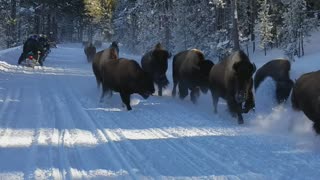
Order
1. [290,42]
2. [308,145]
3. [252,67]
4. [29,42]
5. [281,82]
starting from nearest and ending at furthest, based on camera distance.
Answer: [308,145] → [252,67] → [281,82] → [29,42] → [290,42]

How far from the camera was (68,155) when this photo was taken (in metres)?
8.00

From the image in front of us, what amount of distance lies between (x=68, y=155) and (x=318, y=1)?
2863 centimetres

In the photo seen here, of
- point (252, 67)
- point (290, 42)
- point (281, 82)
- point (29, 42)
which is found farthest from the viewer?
point (290, 42)

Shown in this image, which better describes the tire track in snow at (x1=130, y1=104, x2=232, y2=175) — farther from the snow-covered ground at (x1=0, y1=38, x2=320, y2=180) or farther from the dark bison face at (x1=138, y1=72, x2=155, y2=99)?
the dark bison face at (x1=138, y1=72, x2=155, y2=99)

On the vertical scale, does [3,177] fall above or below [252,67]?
below

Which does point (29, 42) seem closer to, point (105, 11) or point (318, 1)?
point (318, 1)

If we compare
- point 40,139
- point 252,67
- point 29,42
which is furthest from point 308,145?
point 29,42

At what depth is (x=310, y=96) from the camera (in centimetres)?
920

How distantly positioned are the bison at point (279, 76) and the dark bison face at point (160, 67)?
3237 millimetres

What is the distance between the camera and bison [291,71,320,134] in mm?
8984

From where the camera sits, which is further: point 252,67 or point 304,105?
point 252,67

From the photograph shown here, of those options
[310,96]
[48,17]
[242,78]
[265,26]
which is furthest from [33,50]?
[48,17]

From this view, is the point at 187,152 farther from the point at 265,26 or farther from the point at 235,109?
the point at 265,26

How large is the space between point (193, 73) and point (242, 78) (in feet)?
12.5
